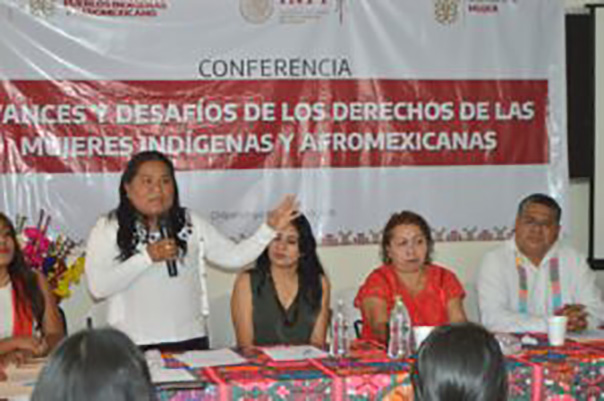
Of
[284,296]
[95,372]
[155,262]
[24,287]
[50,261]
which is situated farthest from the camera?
[50,261]

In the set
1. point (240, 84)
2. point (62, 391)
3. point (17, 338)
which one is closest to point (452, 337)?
point (62, 391)

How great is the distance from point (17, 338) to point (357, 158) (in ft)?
7.21

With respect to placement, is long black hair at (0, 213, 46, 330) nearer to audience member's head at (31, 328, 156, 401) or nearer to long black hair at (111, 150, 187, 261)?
long black hair at (111, 150, 187, 261)

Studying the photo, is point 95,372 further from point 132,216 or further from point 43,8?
point 43,8

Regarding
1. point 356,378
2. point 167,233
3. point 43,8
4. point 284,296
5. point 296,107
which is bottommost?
point 356,378

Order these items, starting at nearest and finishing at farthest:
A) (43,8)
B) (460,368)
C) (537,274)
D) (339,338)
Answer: (460,368), (339,338), (537,274), (43,8)

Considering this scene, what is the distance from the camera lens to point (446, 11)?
5199 millimetres

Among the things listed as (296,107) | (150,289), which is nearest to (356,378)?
(150,289)

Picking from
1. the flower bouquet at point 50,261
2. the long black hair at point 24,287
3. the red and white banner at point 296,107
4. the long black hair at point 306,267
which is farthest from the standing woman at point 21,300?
the red and white banner at point 296,107

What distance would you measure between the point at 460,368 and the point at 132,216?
7.53ft

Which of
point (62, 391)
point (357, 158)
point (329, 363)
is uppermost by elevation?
point (357, 158)

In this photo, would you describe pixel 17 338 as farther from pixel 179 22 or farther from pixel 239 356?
pixel 179 22

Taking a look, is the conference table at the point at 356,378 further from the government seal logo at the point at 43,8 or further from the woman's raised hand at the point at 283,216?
the government seal logo at the point at 43,8

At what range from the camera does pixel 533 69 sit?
530 centimetres
